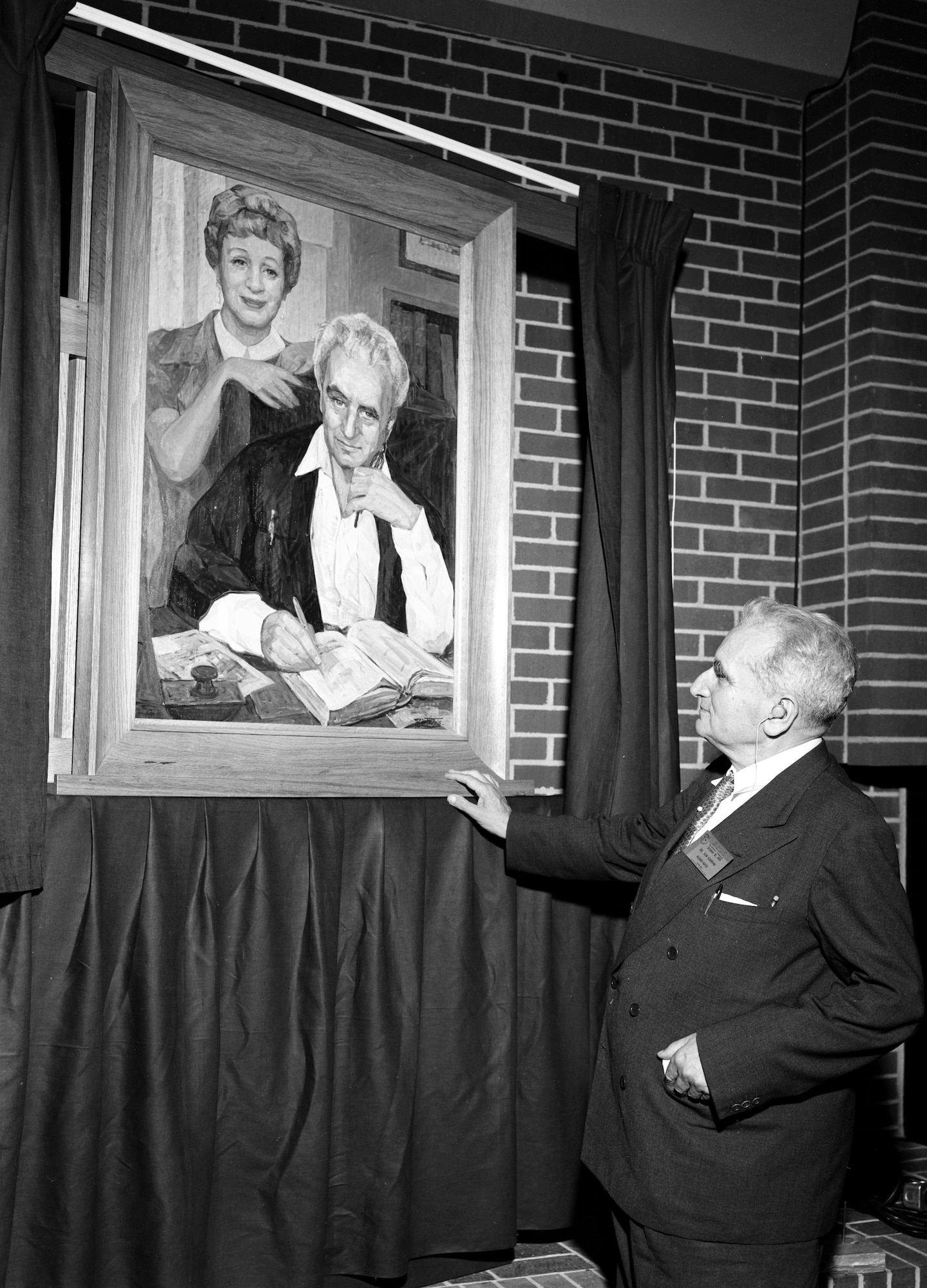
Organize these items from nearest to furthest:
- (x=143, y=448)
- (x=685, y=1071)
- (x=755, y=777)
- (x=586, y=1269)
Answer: (x=685, y=1071) → (x=755, y=777) → (x=143, y=448) → (x=586, y=1269)

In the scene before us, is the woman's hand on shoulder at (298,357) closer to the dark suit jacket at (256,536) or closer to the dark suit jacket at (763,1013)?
the dark suit jacket at (256,536)

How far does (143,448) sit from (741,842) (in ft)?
4.22

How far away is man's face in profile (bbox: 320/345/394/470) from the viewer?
2.65m

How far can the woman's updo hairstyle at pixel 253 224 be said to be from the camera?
2498 mm

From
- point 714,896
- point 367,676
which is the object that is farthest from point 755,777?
point 367,676

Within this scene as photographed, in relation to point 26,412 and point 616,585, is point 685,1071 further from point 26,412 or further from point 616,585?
point 26,412

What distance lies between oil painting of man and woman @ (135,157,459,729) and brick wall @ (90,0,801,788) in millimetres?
641

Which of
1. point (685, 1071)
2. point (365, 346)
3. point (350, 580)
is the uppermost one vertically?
point (365, 346)

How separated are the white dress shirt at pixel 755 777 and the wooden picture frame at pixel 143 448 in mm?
719

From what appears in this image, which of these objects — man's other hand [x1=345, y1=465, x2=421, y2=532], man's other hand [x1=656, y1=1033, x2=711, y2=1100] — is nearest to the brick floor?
man's other hand [x1=656, y1=1033, x2=711, y2=1100]

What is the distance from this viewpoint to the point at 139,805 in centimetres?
236

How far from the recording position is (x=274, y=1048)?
247 cm

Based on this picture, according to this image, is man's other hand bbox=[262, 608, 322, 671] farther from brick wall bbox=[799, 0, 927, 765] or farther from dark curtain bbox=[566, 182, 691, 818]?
brick wall bbox=[799, 0, 927, 765]

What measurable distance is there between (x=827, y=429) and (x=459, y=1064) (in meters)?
2.06
